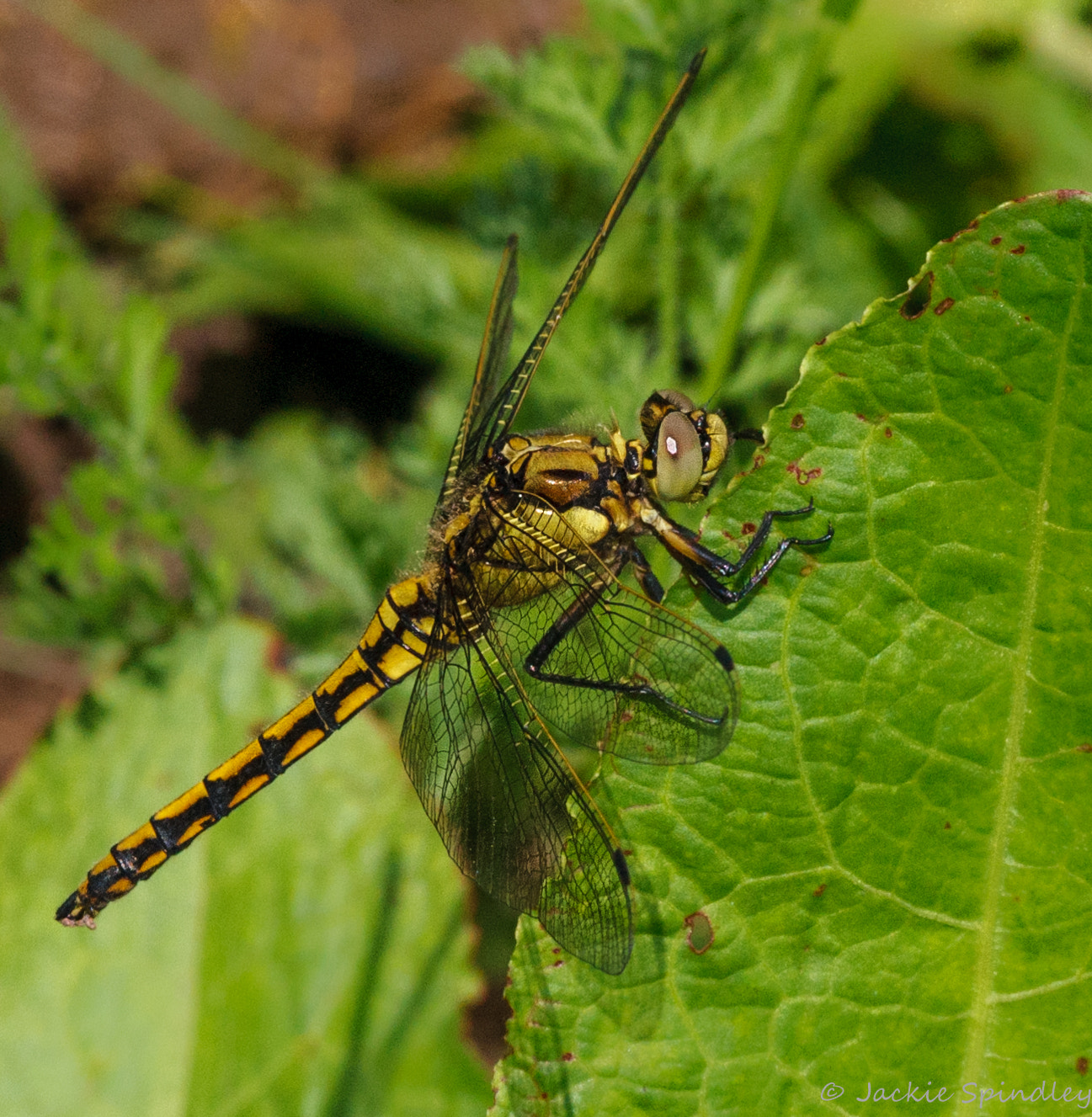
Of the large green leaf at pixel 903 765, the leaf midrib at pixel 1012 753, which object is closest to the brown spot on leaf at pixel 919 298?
the large green leaf at pixel 903 765

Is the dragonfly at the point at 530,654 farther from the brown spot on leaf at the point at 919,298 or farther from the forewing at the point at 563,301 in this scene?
the brown spot on leaf at the point at 919,298

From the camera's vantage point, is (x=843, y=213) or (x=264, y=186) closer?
(x=843, y=213)

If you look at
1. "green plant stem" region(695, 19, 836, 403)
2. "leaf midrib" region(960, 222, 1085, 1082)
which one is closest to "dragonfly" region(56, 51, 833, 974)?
"green plant stem" region(695, 19, 836, 403)

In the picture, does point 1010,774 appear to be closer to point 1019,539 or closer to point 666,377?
point 1019,539

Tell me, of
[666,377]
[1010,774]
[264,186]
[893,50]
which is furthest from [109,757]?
[893,50]

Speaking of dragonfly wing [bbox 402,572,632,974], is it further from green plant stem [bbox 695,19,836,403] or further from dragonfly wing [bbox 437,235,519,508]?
green plant stem [bbox 695,19,836,403]

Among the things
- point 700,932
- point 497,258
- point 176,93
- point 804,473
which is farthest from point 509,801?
point 176,93

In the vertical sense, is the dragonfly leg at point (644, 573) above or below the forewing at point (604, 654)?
above

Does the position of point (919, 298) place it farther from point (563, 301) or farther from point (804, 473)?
point (563, 301)
